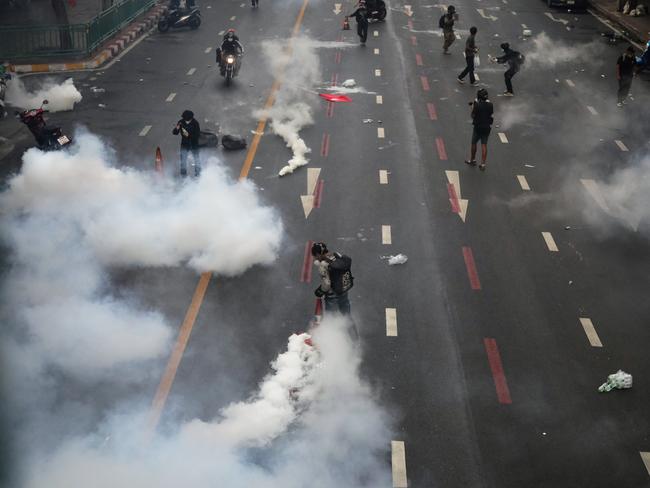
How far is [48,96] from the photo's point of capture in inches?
754

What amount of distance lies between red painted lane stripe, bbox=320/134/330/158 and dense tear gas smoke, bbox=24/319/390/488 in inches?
311

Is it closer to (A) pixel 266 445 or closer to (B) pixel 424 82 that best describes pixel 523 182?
(B) pixel 424 82

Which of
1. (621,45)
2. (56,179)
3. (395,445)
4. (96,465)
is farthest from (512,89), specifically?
(96,465)

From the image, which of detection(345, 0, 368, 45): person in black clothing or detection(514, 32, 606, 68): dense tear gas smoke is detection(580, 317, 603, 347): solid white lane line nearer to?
detection(514, 32, 606, 68): dense tear gas smoke

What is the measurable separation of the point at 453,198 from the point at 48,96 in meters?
10.9

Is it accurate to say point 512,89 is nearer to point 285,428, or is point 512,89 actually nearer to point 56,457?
point 285,428

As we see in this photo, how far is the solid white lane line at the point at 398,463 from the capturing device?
769cm

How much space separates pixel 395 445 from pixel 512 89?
14682mm

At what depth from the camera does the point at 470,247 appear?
1248 cm

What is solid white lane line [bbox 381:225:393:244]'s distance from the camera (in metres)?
12.6

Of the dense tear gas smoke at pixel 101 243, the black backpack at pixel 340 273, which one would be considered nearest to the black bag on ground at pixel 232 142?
the dense tear gas smoke at pixel 101 243

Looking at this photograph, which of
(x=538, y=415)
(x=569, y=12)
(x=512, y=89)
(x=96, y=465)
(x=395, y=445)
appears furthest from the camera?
(x=569, y=12)

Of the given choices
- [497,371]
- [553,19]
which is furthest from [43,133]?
[553,19]

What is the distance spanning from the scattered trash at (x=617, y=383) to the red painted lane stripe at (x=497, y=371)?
45.5 inches
